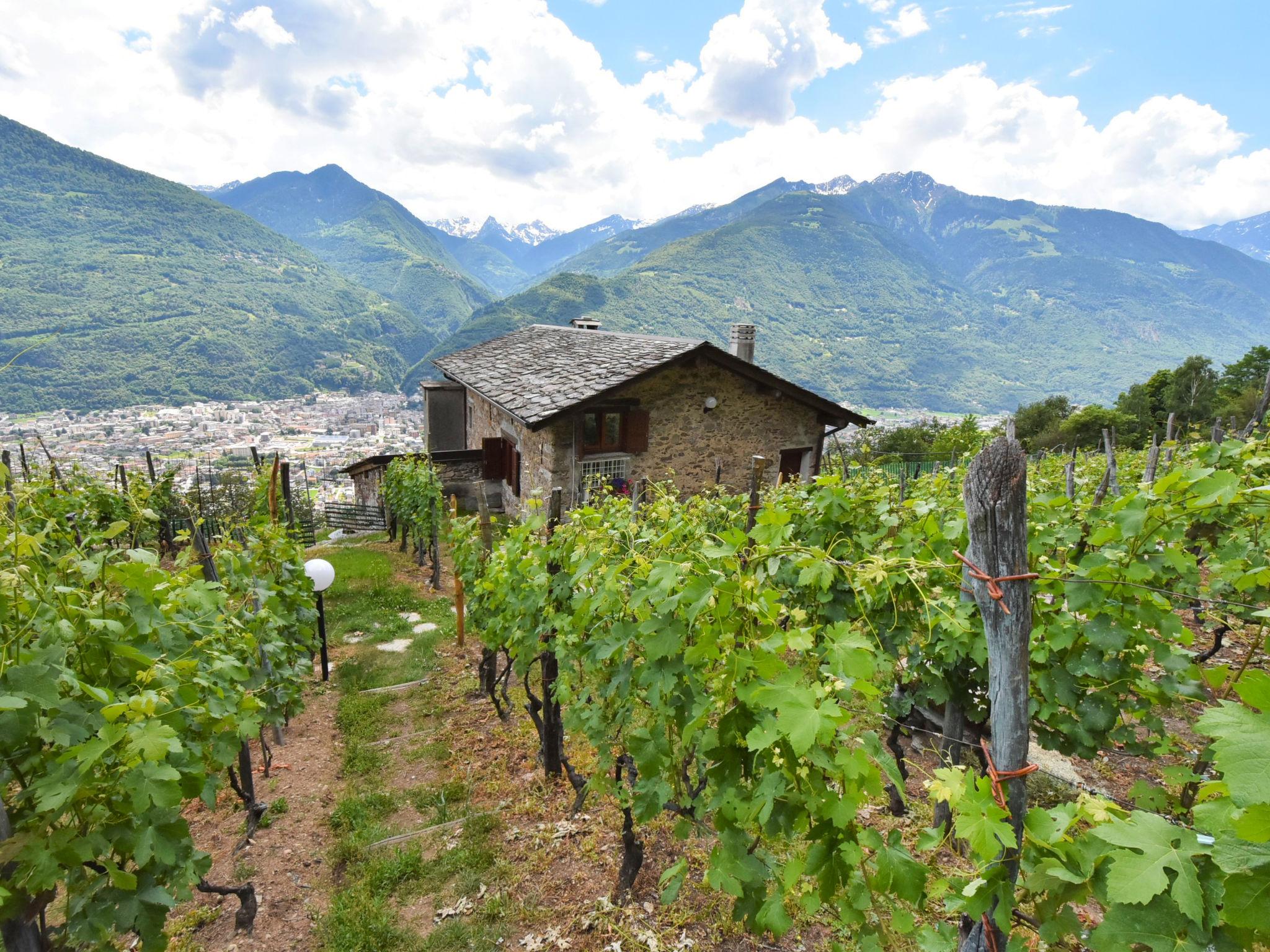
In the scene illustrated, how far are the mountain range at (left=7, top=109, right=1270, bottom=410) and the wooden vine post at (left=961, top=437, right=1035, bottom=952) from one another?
23.5m

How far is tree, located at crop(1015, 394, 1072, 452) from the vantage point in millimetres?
28016

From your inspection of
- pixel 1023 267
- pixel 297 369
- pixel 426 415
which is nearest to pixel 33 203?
pixel 297 369

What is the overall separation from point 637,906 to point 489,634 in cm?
262

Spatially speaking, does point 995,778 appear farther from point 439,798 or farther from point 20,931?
point 439,798

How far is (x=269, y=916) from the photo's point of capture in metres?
3.48

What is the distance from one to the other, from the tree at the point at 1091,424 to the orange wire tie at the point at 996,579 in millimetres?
31355

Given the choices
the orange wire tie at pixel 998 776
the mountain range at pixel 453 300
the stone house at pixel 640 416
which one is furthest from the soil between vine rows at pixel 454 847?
the mountain range at pixel 453 300

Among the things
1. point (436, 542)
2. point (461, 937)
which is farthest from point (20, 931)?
point (436, 542)

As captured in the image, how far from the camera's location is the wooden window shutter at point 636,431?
520 inches

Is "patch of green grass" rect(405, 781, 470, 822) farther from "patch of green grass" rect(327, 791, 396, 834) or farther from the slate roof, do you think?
the slate roof

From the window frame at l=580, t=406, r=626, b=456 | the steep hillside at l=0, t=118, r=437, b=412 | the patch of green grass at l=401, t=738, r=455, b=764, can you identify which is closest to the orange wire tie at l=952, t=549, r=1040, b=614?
the patch of green grass at l=401, t=738, r=455, b=764

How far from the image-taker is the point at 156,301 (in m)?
62.8

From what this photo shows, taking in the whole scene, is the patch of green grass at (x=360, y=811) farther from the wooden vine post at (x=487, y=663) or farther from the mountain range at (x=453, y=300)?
the mountain range at (x=453, y=300)

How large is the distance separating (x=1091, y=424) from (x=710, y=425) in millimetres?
23917
